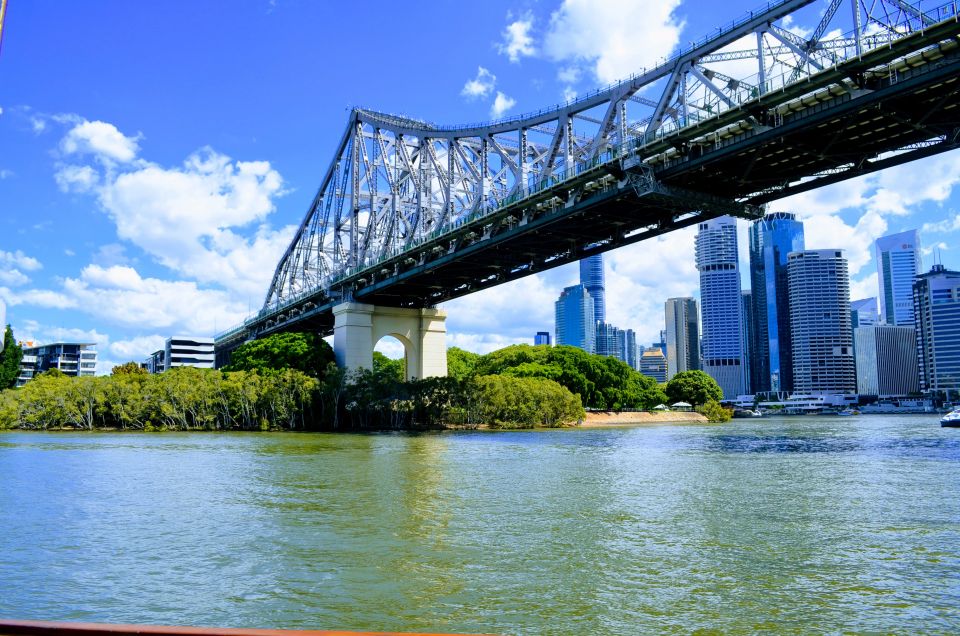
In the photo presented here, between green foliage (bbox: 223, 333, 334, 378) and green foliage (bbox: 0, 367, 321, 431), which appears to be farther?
green foliage (bbox: 223, 333, 334, 378)

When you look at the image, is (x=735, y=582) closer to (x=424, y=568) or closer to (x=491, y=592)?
(x=491, y=592)

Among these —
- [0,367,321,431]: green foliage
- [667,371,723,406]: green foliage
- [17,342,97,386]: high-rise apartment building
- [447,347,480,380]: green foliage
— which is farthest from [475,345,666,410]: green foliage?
[17,342,97,386]: high-rise apartment building

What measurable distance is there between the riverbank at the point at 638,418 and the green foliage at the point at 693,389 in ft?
38.9

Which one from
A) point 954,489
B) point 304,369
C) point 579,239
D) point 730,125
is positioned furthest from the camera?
point 304,369

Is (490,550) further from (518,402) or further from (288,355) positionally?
(288,355)

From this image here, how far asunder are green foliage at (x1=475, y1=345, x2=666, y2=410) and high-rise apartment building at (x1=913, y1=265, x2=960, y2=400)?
338 feet

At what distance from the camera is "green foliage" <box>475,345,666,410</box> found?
283 feet

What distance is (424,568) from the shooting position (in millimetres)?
10883

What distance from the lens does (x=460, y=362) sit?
341ft

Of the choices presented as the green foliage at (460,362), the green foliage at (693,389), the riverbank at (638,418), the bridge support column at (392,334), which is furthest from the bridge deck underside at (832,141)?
the green foliage at (693,389)

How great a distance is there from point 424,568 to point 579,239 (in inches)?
1536

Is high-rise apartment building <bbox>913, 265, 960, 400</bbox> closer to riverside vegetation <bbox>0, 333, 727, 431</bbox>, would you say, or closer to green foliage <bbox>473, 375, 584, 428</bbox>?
green foliage <bbox>473, 375, 584, 428</bbox>

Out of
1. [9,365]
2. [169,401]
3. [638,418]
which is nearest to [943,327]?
[638,418]

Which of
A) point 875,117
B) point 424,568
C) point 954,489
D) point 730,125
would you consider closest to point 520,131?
point 730,125
